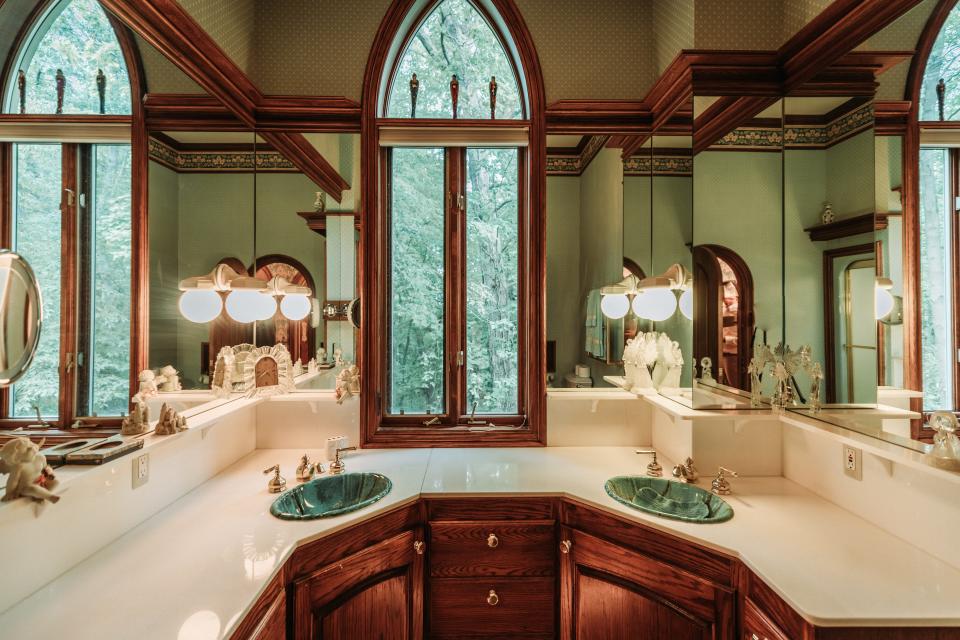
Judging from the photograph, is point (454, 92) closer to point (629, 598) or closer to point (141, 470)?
point (141, 470)

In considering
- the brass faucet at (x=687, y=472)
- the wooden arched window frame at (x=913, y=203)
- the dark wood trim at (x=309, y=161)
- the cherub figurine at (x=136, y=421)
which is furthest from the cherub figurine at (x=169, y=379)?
the wooden arched window frame at (x=913, y=203)

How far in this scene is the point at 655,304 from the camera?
2102 millimetres

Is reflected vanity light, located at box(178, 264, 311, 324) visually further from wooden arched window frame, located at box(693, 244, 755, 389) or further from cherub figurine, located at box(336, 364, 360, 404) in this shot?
wooden arched window frame, located at box(693, 244, 755, 389)

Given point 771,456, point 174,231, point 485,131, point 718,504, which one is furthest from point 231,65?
point 771,456

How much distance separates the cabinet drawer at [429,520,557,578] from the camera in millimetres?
1677

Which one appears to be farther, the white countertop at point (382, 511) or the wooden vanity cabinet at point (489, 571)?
the wooden vanity cabinet at point (489, 571)

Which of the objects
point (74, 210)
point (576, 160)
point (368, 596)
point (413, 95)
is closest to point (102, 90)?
point (74, 210)

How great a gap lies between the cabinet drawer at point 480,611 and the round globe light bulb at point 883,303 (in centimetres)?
149

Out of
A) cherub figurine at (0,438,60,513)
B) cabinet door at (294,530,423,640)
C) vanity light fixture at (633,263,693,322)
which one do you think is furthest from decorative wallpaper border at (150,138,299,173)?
vanity light fixture at (633,263,693,322)

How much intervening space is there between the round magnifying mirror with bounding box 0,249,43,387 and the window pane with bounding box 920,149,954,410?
2180 millimetres

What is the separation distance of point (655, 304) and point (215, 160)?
6.79 ft

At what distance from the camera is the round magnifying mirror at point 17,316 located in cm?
101

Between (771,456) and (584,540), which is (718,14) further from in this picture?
(584,540)

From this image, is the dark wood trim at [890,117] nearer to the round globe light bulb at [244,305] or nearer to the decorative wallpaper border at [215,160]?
the decorative wallpaper border at [215,160]
